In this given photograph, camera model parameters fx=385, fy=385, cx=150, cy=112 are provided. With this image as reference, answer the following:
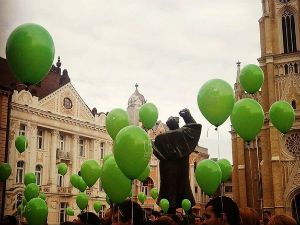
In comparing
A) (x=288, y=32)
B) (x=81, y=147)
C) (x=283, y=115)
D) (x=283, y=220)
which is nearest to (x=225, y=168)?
(x=283, y=115)

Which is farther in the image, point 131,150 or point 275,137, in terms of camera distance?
point 275,137

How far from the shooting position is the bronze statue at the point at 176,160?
25.6 feet

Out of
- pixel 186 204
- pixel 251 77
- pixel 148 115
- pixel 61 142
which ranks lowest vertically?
pixel 186 204

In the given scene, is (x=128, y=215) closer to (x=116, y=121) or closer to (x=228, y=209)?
(x=228, y=209)

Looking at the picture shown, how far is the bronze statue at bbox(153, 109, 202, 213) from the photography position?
7.82 meters

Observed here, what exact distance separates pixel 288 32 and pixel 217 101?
2835 centimetres

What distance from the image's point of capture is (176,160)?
792 cm

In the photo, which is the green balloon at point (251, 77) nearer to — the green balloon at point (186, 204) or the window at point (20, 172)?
the green balloon at point (186, 204)

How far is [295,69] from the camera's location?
30859mm

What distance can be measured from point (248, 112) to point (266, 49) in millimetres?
26275

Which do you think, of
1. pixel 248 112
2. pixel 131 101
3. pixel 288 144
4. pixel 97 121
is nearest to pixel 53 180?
pixel 97 121

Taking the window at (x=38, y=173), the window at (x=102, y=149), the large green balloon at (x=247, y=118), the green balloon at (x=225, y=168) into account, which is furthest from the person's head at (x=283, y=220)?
the window at (x=102, y=149)

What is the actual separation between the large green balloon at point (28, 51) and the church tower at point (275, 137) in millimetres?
23780

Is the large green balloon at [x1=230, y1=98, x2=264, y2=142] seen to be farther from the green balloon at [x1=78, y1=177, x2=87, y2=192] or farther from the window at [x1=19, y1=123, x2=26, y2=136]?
the window at [x1=19, y1=123, x2=26, y2=136]
